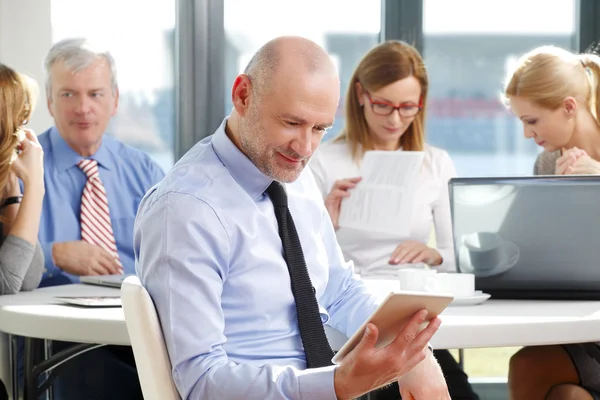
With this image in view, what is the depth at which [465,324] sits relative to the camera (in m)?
1.87

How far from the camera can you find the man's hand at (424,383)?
5.45 ft

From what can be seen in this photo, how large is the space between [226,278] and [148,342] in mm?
209

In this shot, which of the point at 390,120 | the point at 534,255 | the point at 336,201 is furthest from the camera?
the point at 390,120

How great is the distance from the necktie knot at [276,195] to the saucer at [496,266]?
771 mm

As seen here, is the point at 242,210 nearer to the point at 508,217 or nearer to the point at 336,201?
the point at 508,217

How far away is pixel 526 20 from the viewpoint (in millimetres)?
4488

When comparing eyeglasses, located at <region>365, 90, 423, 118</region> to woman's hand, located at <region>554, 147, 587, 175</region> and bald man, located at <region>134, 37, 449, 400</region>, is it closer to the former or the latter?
woman's hand, located at <region>554, 147, 587, 175</region>

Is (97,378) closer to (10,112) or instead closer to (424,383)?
(10,112)

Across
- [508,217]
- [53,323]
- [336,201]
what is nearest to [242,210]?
[53,323]

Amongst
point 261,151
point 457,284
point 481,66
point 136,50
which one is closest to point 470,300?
point 457,284

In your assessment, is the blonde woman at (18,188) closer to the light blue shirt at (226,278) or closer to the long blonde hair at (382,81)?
the light blue shirt at (226,278)

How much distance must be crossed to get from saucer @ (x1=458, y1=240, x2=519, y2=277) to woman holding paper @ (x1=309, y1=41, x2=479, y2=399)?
0.57 m

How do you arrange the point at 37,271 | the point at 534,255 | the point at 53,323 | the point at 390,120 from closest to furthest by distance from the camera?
1. the point at 53,323
2. the point at 534,255
3. the point at 37,271
4. the point at 390,120

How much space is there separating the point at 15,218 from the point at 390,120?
1.43 m
